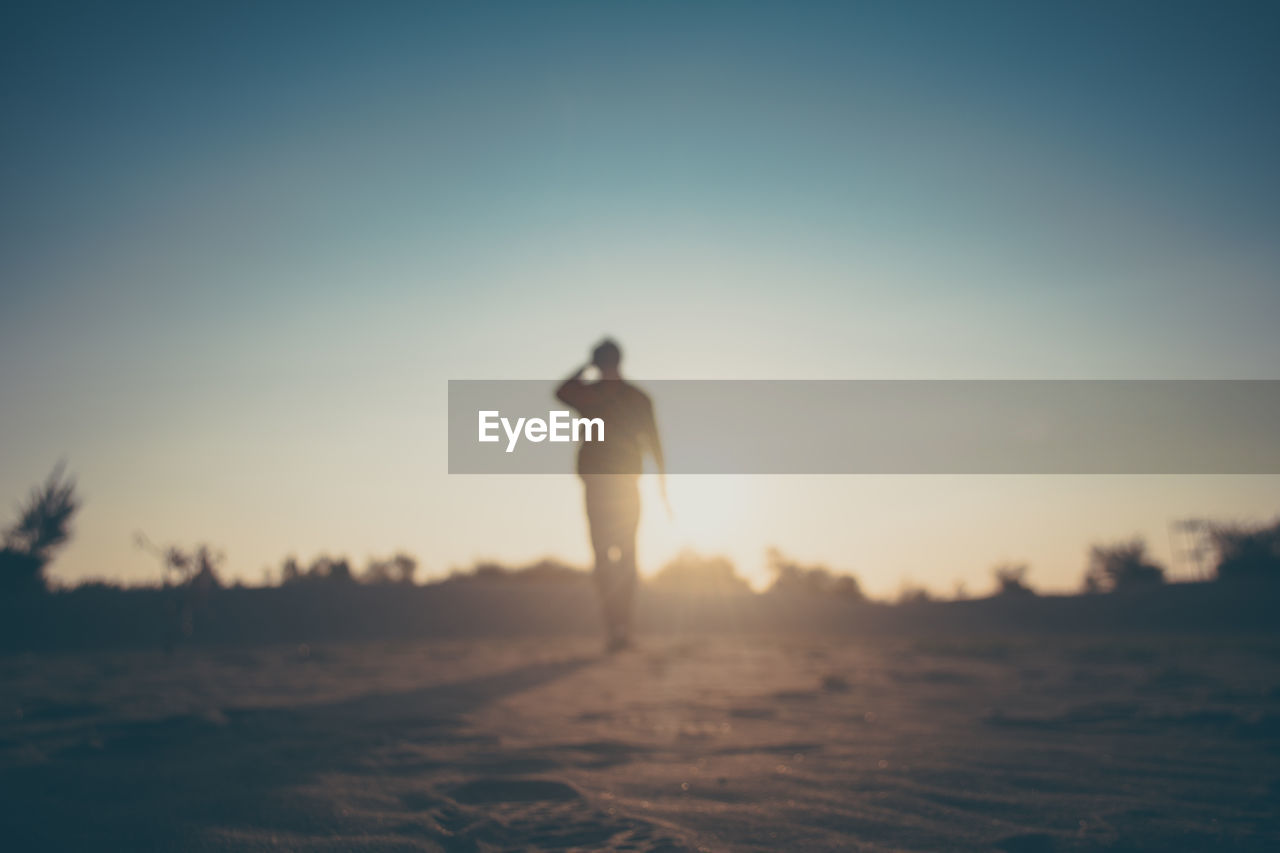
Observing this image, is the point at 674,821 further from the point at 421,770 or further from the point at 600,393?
the point at 600,393

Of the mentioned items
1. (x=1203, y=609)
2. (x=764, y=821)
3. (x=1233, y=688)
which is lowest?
(x=1203, y=609)

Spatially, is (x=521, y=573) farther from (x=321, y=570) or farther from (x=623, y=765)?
(x=623, y=765)

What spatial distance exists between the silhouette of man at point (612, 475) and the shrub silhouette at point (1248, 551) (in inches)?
1353

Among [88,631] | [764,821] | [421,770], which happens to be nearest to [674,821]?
[764,821]

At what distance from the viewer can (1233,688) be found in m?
3.80

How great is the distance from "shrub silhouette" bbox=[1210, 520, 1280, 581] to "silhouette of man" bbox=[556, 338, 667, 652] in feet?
113

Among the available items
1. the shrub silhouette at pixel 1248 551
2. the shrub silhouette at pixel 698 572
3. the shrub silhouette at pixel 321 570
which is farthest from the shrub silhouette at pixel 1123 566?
the shrub silhouette at pixel 321 570

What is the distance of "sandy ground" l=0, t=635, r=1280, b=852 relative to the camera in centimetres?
142

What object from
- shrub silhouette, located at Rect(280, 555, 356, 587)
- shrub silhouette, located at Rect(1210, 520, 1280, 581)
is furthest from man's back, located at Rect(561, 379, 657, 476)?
shrub silhouette, located at Rect(1210, 520, 1280, 581)

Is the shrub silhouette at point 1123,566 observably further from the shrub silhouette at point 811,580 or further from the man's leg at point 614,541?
the man's leg at point 614,541

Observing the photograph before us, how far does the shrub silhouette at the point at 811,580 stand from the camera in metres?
A: 29.9

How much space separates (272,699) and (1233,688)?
4396 mm

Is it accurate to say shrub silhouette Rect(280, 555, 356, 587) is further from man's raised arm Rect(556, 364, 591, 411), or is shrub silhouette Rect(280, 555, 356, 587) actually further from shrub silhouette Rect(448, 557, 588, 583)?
man's raised arm Rect(556, 364, 591, 411)

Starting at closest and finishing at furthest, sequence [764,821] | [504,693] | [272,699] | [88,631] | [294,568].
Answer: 1. [764,821]
2. [272,699]
3. [504,693]
4. [88,631]
5. [294,568]
